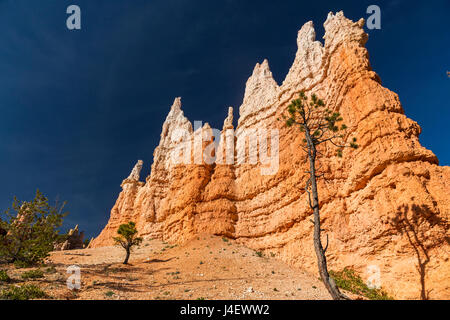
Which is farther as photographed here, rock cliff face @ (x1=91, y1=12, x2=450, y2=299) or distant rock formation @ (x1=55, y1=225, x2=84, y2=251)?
distant rock formation @ (x1=55, y1=225, x2=84, y2=251)

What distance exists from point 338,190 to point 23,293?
27785 mm

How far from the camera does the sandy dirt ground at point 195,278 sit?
15.8m

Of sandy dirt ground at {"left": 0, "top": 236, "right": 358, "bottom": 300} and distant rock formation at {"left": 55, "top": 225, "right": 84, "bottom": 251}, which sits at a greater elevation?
distant rock formation at {"left": 55, "top": 225, "right": 84, "bottom": 251}

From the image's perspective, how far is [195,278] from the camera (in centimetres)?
2180

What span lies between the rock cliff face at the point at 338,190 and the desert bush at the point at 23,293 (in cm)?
2327

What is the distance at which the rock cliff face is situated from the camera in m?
18.3

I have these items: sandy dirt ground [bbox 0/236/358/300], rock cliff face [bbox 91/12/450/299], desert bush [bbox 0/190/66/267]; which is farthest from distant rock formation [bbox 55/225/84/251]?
desert bush [bbox 0/190/66/267]

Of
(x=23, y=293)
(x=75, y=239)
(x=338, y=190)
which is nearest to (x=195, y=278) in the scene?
(x=23, y=293)

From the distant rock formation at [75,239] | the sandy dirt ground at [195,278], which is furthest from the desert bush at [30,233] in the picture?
the distant rock formation at [75,239]

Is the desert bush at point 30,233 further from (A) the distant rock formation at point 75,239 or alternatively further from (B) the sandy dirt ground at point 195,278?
(A) the distant rock formation at point 75,239

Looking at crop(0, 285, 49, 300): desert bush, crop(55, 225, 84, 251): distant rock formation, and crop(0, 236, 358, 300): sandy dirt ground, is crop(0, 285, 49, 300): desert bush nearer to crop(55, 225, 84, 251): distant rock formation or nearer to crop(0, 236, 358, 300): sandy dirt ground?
crop(0, 236, 358, 300): sandy dirt ground

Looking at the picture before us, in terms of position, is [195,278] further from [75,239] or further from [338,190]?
[75,239]

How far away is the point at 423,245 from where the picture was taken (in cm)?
1752

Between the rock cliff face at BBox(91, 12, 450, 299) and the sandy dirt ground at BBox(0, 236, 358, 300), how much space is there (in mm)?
3752
